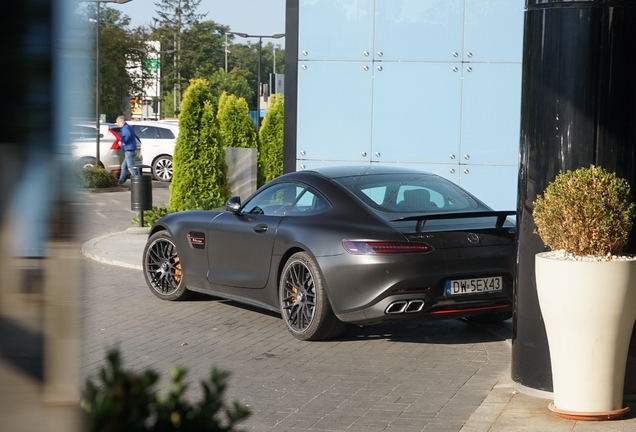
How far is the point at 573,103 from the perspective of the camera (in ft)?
19.0

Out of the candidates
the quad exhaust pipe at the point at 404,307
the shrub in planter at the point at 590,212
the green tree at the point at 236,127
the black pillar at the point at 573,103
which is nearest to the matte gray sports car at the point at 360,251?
the quad exhaust pipe at the point at 404,307

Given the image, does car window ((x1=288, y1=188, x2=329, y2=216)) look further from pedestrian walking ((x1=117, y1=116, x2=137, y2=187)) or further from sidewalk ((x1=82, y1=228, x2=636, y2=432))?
pedestrian walking ((x1=117, y1=116, x2=137, y2=187))

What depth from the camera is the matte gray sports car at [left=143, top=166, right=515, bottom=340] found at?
23.6 ft

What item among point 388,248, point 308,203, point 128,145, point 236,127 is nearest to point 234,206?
point 308,203

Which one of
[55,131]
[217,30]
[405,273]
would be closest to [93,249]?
[405,273]

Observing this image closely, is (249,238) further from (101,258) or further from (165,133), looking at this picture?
(165,133)

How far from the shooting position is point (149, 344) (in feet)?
25.1

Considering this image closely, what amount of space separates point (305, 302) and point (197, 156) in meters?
10.1

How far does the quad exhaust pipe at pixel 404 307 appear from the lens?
7168 mm

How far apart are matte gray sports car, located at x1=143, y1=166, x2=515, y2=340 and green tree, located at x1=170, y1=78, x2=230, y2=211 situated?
8315 mm

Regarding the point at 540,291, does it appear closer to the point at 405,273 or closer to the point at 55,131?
the point at 405,273

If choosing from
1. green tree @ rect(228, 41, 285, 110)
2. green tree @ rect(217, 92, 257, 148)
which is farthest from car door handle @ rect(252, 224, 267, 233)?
green tree @ rect(228, 41, 285, 110)

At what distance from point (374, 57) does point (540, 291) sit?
27.8 ft

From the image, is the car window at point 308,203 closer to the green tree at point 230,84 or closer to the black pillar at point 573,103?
the black pillar at point 573,103
